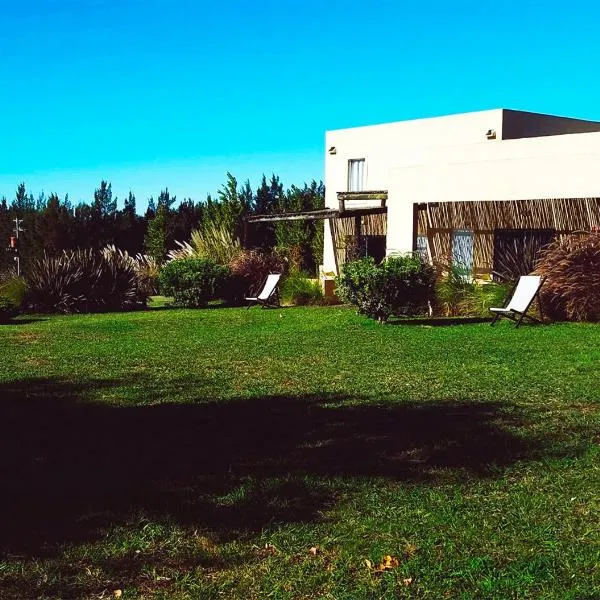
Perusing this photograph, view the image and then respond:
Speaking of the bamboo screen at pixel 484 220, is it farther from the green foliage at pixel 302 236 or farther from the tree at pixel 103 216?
the tree at pixel 103 216

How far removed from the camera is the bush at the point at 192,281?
825 inches

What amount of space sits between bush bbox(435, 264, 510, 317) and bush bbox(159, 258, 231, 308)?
6.47 metres

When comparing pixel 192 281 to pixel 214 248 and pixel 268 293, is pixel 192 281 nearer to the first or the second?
pixel 268 293

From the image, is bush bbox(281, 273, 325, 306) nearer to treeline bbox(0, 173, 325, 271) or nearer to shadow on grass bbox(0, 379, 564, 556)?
treeline bbox(0, 173, 325, 271)

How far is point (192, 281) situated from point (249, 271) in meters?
2.11

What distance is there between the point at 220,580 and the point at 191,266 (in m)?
17.7

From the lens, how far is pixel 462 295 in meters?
16.9

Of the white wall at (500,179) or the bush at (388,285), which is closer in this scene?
the bush at (388,285)

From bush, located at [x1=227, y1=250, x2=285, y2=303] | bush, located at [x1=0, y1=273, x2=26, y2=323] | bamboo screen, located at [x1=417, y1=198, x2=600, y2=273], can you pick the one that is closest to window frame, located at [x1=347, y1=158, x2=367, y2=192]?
bamboo screen, located at [x1=417, y1=198, x2=600, y2=273]

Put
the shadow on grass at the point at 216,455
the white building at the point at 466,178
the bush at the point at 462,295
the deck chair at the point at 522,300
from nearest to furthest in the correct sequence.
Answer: the shadow on grass at the point at 216,455
the deck chair at the point at 522,300
the bush at the point at 462,295
the white building at the point at 466,178

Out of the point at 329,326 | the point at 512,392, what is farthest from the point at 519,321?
the point at 512,392

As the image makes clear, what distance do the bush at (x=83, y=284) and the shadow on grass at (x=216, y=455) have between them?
1207cm

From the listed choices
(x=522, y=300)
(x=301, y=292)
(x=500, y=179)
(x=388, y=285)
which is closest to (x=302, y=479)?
(x=388, y=285)

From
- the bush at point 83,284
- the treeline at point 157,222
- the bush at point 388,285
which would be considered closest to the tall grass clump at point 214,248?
the treeline at point 157,222
